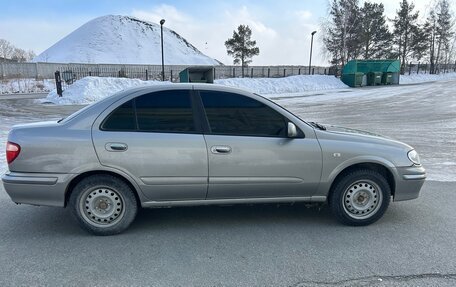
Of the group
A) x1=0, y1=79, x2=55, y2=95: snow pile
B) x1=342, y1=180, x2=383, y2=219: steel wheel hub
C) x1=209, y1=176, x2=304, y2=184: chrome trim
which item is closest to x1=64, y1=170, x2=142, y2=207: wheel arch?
x1=209, y1=176, x2=304, y2=184: chrome trim

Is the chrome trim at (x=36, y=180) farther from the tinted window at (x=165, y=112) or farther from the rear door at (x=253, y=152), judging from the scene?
the rear door at (x=253, y=152)

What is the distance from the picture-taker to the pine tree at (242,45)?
52.1 meters

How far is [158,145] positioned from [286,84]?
29379mm

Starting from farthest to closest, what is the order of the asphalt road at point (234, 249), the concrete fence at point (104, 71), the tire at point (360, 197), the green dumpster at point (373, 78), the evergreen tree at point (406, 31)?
the evergreen tree at point (406, 31) → the concrete fence at point (104, 71) → the green dumpster at point (373, 78) → the tire at point (360, 197) → the asphalt road at point (234, 249)

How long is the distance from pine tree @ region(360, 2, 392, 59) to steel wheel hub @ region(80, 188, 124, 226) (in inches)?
1932

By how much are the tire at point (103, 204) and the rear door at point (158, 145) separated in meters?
0.20

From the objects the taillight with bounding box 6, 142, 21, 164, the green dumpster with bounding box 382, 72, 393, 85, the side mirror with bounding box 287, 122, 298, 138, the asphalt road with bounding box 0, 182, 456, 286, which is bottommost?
the asphalt road with bounding box 0, 182, 456, 286

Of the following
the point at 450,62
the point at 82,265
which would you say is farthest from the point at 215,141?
the point at 450,62

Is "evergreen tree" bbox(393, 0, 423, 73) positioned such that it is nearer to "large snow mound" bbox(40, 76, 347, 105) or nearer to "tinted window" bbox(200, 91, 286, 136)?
"large snow mound" bbox(40, 76, 347, 105)

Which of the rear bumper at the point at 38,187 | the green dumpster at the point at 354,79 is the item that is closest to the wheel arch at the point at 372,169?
the rear bumper at the point at 38,187

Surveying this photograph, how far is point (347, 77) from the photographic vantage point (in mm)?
34750

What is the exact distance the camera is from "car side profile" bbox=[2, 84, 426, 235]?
141 inches

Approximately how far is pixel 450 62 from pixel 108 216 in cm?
7672

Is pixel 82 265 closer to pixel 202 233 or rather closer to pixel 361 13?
pixel 202 233
